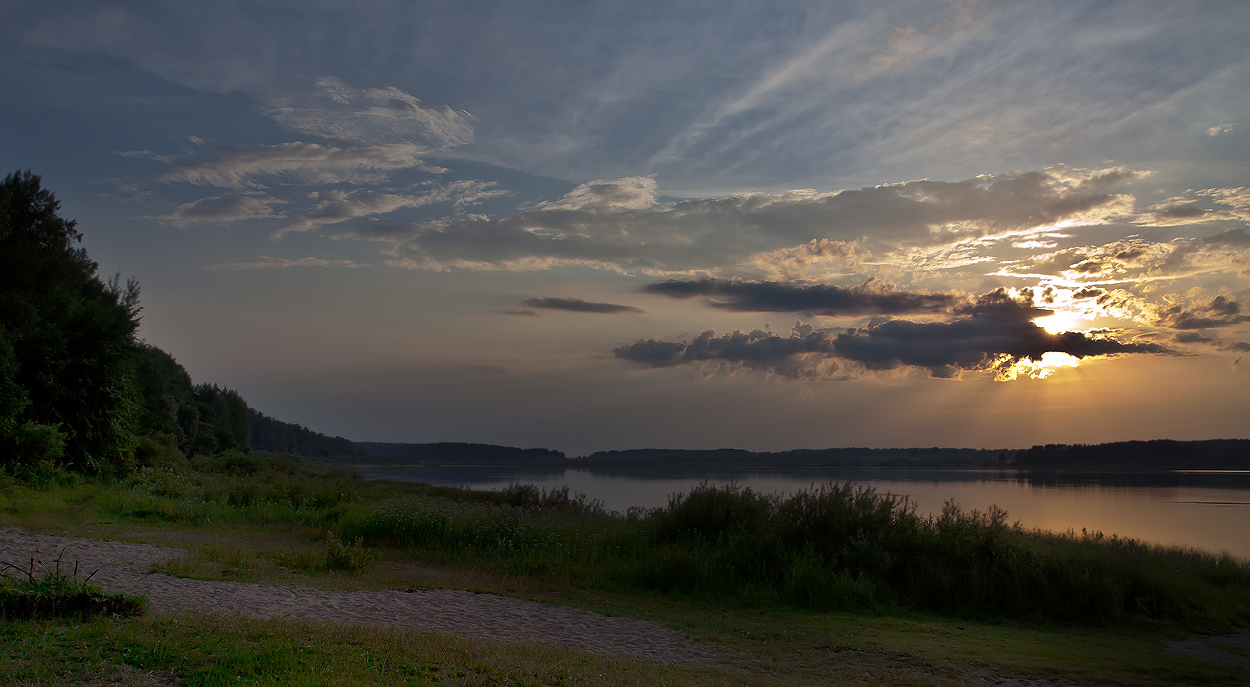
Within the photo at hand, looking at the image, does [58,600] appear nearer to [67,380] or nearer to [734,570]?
[734,570]

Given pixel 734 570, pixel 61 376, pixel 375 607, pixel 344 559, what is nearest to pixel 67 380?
pixel 61 376

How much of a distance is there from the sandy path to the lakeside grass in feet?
2.12

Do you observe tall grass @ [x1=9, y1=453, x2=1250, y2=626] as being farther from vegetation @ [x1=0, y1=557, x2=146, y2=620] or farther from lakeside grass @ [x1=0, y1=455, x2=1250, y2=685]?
vegetation @ [x1=0, y1=557, x2=146, y2=620]

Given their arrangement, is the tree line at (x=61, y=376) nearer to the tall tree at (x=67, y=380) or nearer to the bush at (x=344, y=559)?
the tall tree at (x=67, y=380)

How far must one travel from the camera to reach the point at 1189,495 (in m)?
42.8

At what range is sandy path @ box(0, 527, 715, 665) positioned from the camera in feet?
24.5

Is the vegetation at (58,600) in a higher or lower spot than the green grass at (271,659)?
higher

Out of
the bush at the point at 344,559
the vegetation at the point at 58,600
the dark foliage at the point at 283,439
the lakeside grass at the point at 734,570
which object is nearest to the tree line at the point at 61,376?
the lakeside grass at the point at 734,570

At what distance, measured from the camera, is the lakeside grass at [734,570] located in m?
7.91

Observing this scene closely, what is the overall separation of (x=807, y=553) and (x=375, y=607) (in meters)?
7.49

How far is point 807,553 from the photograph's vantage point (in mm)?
12234

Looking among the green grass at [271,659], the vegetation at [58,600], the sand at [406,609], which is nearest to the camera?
the green grass at [271,659]

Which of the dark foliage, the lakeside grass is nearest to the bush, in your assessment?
the lakeside grass

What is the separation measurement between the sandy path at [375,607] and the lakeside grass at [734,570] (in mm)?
648
